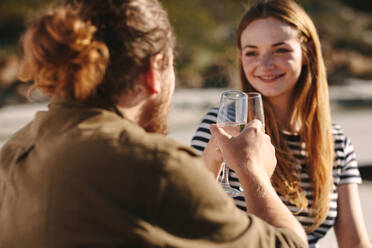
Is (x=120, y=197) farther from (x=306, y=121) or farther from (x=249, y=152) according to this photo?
(x=306, y=121)

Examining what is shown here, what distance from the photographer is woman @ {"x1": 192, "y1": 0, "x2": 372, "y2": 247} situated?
2.36 metres

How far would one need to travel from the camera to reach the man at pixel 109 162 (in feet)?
3.91

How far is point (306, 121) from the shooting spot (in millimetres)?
2584

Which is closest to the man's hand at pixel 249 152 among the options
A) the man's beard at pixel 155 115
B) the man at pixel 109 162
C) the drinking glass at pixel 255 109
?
the man at pixel 109 162

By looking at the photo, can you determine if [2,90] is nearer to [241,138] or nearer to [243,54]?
[243,54]

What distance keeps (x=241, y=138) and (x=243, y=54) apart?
3.67 feet

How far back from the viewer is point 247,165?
154 centimetres

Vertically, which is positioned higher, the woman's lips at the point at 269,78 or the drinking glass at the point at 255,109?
the woman's lips at the point at 269,78

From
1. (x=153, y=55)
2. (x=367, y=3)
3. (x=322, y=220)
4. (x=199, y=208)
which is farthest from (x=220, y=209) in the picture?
(x=367, y=3)

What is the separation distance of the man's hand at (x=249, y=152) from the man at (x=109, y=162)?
55mm

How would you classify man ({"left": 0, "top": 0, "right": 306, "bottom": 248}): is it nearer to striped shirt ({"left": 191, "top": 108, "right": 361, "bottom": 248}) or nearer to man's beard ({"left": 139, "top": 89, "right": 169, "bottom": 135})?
man's beard ({"left": 139, "top": 89, "right": 169, "bottom": 135})

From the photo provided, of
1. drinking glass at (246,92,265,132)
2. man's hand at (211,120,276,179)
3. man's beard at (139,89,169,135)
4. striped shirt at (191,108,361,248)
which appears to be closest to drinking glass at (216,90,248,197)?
drinking glass at (246,92,265,132)

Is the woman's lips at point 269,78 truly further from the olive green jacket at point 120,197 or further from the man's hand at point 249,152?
the olive green jacket at point 120,197

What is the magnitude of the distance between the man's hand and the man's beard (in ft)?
0.67
